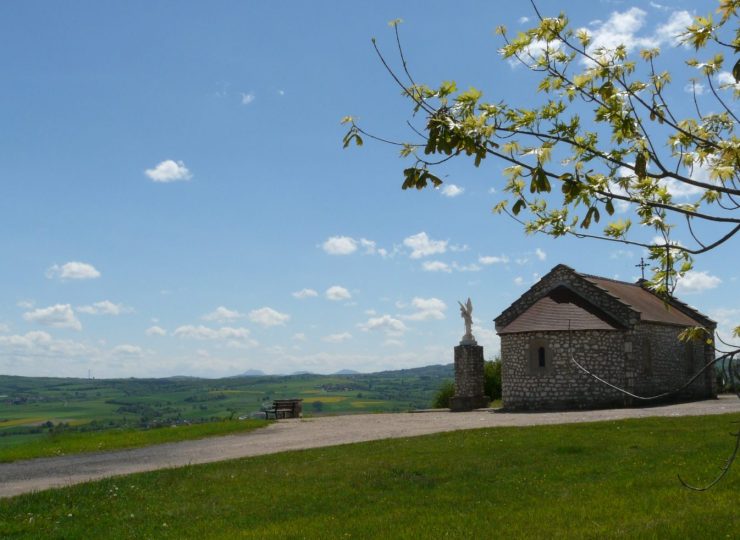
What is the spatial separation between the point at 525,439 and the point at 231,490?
7.90 meters

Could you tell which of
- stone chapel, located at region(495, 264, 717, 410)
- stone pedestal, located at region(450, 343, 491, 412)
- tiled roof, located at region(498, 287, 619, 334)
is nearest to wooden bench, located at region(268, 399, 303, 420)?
stone pedestal, located at region(450, 343, 491, 412)

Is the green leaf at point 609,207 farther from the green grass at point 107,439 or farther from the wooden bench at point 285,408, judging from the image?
the wooden bench at point 285,408

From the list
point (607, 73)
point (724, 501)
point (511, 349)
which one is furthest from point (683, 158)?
point (511, 349)

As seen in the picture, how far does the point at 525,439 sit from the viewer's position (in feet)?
56.8

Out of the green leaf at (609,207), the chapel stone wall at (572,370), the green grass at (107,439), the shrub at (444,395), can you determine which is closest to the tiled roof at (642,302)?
the chapel stone wall at (572,370)

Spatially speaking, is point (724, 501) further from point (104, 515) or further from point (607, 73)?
point (104, 515)

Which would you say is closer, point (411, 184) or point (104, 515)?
point (411, 184)

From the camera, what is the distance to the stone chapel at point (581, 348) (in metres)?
29.8

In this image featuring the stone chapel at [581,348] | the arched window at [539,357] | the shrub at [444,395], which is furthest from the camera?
the shrub at [444,395]

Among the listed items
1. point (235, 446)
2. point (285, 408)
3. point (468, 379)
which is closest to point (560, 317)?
point (468, 379)

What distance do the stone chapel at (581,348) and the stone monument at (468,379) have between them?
1.81m

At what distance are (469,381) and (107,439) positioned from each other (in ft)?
57.2

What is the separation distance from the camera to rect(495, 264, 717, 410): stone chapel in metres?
29.8

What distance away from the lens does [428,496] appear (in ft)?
37.8
